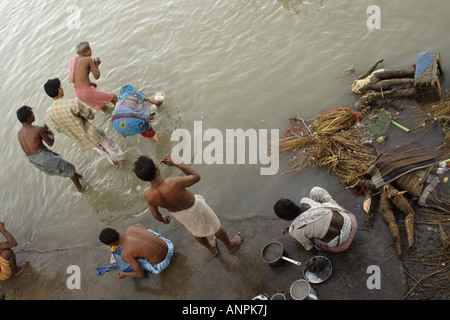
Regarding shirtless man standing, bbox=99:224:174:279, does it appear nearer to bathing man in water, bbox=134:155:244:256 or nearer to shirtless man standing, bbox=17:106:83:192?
bathing man in water, bbox=134:155:244:256

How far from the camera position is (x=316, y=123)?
19.1 feet

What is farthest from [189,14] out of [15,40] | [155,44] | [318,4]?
[15,40]

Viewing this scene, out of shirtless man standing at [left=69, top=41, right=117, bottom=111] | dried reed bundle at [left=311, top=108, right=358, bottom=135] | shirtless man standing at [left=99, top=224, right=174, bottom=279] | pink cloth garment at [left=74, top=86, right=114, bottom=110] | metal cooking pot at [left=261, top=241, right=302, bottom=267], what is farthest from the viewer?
pink cloth garment at [left=74, top=86, right=114, bottom=110]

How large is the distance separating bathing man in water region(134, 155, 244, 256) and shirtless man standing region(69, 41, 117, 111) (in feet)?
12.2

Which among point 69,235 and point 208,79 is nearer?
point 69,235

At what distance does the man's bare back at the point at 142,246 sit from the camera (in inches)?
167

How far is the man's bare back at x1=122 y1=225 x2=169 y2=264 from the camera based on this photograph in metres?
4.24

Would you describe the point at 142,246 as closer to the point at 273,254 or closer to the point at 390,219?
the point at 273,254

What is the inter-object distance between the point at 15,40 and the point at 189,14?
7232 mm

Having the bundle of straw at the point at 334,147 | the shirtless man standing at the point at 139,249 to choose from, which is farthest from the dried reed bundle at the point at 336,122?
the shirtless man standing at the point at 139,249

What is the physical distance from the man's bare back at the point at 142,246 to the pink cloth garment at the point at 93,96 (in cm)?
352

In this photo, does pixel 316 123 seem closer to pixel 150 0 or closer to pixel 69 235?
pixel 69 235

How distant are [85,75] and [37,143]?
70.0 inches

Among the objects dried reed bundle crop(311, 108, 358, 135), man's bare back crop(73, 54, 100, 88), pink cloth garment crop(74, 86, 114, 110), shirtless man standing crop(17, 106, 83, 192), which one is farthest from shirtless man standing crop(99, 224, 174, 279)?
man's bare back crop(73, 54, 100, 88)
